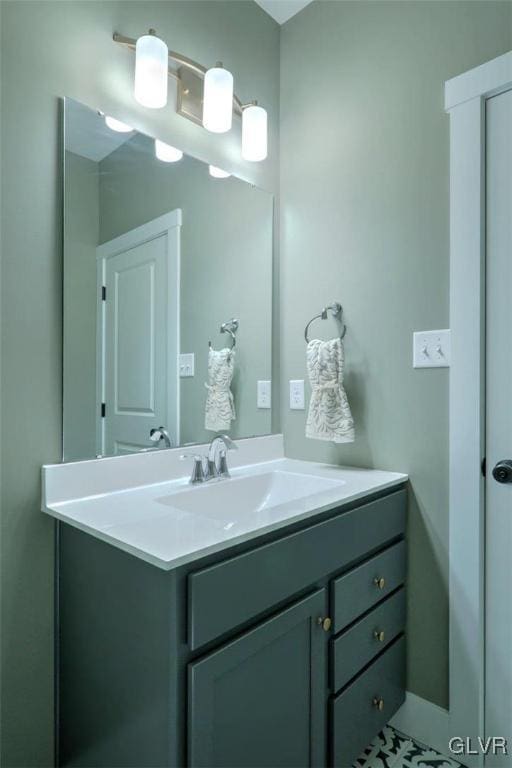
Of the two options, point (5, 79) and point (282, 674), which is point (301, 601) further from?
point (5, 79)

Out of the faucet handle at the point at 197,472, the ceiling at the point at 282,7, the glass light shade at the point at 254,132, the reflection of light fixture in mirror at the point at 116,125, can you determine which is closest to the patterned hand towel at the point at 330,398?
the faucet handle at the point at 197,472

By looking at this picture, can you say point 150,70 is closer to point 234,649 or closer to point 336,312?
point 336,312

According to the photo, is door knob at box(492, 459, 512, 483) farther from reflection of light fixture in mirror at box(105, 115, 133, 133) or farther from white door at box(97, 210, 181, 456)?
reflection of light fixture in mirror at box(105, 115, 133, 133)

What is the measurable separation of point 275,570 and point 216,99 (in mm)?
1461

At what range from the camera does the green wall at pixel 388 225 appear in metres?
1.39

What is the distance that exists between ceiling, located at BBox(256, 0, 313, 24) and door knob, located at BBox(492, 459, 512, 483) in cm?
186

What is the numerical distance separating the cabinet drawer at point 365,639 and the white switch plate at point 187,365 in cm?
88

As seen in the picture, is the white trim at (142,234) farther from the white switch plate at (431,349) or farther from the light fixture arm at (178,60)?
the white switch plate at (431,349)

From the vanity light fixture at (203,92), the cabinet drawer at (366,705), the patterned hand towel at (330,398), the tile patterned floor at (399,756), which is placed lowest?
the tile patterned floor at (399,756)

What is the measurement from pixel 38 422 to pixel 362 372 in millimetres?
1047

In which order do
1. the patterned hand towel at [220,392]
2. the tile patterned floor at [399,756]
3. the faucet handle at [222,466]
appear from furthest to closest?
the patterned hand towel at [220,392] → the faucet handle at [222,466] → the tile patterned floor at [399,756]

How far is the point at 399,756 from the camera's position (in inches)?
53.5

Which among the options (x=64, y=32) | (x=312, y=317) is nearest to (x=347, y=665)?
(x=312, y=317)

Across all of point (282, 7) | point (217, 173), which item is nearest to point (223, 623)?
point (217, 173)
